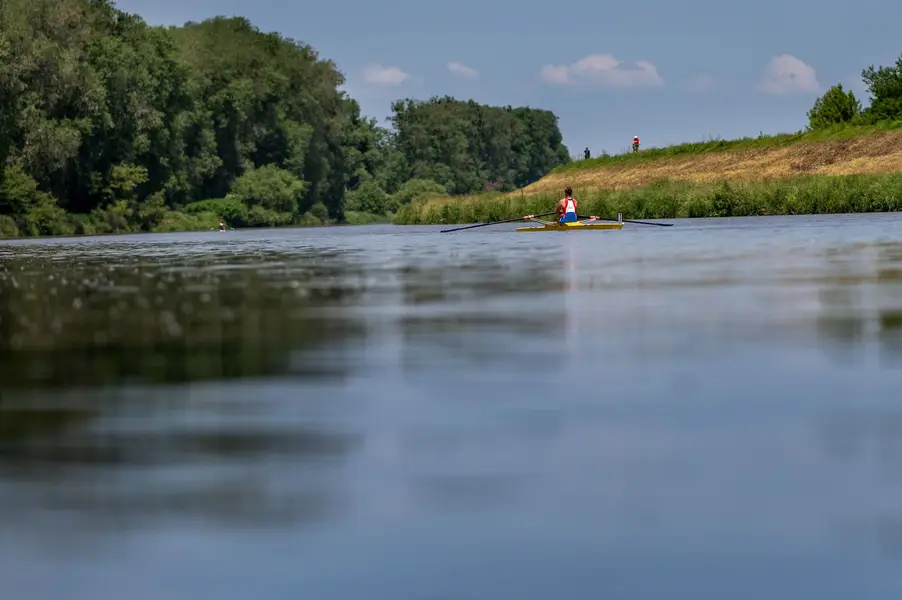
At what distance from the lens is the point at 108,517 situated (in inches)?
257

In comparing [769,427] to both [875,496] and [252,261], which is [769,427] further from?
[252,261]

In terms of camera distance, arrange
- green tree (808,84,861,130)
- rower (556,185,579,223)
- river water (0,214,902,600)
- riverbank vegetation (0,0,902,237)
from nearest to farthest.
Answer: river water (0,214,902,600), rower (556,185,579,223), riverbank vegetation (0,0,902,237), green tree (808,84,861,130)

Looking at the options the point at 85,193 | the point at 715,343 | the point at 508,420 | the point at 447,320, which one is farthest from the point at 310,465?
the point at 85,193

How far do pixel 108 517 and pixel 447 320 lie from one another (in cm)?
970

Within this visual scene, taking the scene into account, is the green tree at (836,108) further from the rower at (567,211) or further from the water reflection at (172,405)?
the water reflection at (172,405)

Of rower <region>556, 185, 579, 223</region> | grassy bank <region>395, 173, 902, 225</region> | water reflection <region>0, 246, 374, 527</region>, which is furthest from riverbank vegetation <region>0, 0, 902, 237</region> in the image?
water reflection <region>0, 246, 374, 527</region>

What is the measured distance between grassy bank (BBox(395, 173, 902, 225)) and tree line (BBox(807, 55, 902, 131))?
132ft

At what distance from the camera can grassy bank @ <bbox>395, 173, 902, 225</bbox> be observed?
59.5 metres

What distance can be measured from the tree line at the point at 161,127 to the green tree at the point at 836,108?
43611 millimetres

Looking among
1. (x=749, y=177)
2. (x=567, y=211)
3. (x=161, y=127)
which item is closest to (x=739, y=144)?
(x=749, y=177)

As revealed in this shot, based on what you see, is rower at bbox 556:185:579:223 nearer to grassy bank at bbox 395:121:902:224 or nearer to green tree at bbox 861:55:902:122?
grassy bank at bbox 395:121:902:224

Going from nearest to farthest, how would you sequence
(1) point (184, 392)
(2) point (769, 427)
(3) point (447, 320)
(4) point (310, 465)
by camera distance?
1. (4) point (310, 465)
2. (2) point (769, 427)
3. (1) point (184, 392)
4. (3) point (447, 320)

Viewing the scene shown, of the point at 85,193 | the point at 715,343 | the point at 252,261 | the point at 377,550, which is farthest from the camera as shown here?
the point at 85,193

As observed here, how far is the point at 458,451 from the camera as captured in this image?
26.3 feet
